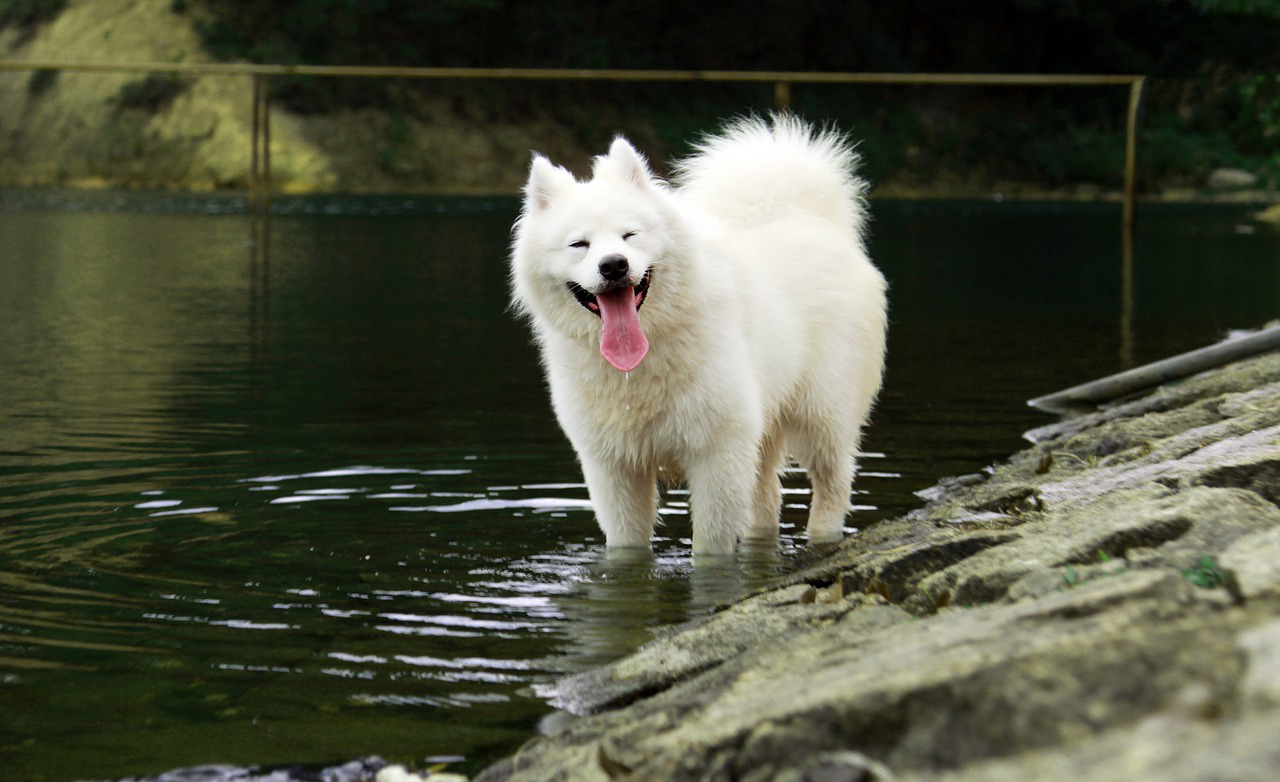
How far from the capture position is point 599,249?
509 centimetres

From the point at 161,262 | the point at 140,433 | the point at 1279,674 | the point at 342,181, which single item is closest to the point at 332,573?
the point at 140,433

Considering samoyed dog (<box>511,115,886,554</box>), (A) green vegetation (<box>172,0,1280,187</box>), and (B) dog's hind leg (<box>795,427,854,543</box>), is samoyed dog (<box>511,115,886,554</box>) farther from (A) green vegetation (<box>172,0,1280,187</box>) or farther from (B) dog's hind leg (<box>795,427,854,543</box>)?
(A) green vegetation (<box>172,0,1280,187</box>)

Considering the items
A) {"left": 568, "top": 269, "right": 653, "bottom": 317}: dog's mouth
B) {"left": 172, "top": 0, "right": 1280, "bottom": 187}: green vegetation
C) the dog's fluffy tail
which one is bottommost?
{"left": 568, "top": 269, "right": 653, "bottom": 317}: dog's mouth

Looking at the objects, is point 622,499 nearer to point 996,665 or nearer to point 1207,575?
point 1207,575

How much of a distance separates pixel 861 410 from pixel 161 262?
13.8 metres

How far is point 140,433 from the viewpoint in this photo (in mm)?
8133

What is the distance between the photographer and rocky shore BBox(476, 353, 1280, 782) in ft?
7.45

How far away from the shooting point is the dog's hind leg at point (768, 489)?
21.0 ft

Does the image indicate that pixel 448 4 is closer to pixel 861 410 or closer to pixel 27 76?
pixel 27 76

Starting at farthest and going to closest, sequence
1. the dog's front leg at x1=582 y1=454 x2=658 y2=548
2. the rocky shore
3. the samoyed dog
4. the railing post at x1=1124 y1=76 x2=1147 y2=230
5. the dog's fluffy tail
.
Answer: the railing post at x1=1124 y1=76 x2=1147 y2=230 → the dog's fluffy tail → the dog's front leg at x1=582 y1=454 x2=658 y2=548 → the samoyed dog → the rocky shore

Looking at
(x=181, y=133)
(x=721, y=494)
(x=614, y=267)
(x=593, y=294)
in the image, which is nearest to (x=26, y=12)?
(x=181, y=133)

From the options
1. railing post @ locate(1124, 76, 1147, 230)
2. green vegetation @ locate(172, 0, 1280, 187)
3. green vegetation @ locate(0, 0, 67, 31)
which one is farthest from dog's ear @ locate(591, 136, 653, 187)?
green vegetation @ locate(0, 0, 67, 31)

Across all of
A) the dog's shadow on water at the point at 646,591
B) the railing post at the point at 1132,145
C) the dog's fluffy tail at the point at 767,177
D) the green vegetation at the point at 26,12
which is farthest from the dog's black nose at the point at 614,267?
the green vegetation at the point at 26,12

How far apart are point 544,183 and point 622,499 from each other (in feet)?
3.91
